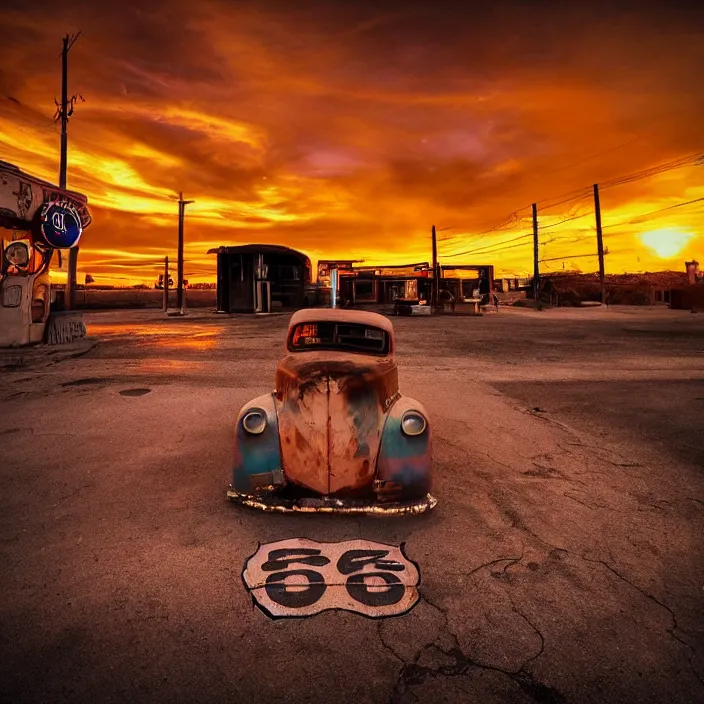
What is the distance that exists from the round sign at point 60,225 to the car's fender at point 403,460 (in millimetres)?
14896

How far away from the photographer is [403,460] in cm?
347

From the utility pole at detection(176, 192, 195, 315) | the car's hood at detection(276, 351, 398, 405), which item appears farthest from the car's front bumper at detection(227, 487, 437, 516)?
the utility pole at detection(176, 192, 195, 315)

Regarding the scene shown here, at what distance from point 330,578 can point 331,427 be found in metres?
1.04

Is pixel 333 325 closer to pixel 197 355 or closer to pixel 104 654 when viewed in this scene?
pixel 104 654

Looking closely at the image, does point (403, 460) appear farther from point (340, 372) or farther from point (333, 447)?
point (340, 372)

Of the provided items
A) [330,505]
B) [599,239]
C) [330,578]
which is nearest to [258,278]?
[599,239]

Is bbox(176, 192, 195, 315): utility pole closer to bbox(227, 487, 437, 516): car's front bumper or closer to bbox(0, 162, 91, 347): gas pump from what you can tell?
bbox(0, 162, 91, 347): gas pump

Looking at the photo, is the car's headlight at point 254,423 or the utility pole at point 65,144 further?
the utility pole at point 65,144

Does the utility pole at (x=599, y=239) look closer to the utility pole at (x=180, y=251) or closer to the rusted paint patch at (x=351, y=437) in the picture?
the utility pole at (x=180, y=251)

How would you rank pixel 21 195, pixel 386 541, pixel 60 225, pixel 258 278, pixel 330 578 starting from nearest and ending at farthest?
pixel 330 578 → pixel 386 541 → pixel 21 195 → pixel 60 225 → pixel 258 278

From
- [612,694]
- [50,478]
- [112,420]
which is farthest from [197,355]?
[612,694]

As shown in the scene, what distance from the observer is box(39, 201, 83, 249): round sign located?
1373 cm

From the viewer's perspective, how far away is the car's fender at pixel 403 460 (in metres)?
3.46

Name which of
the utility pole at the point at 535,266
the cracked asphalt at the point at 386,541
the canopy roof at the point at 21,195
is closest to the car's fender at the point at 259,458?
the cracked asphalt at the point at 386,541
